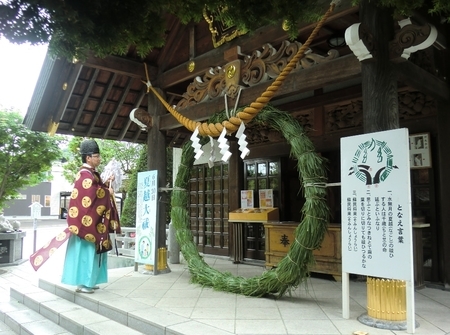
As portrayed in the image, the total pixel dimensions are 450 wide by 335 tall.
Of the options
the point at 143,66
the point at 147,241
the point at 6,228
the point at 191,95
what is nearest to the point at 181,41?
the point at 143,66

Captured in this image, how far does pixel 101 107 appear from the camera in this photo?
7559 millimetres

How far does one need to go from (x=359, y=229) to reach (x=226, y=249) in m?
5.24

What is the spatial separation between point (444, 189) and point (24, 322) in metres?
5.98

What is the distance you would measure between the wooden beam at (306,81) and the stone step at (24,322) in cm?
363

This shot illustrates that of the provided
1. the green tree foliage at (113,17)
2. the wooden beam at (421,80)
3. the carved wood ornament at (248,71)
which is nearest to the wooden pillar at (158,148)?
the carved wood ornament at (248,71)

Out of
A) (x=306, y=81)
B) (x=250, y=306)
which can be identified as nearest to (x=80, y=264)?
(x=250, y=306)

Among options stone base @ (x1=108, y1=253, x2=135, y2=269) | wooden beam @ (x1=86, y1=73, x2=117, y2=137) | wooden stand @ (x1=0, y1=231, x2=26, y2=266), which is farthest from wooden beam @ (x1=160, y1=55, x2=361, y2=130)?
wooden stand @ (x1=0, y1=231, x2=26, y2=266)

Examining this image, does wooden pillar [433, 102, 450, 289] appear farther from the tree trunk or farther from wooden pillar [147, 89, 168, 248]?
wooden pillar [147, 89, 168, 248]

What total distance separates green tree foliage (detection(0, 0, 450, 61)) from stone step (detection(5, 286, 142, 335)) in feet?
9.79

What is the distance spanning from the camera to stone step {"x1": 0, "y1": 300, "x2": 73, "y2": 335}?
15.0 feet

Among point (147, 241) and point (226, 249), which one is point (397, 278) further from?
point (226, 249)

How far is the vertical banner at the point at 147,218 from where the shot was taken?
6254 mm

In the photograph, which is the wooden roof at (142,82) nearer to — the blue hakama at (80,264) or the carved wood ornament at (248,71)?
the carved wood ornament at (248,71)

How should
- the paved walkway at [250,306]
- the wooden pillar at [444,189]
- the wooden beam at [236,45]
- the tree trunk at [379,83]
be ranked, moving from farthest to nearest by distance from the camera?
the wooden pillar at [444,189] → the wooden beam at [236,45] → the tree trunk at [379,83] → the paved walkway at [250,306]
